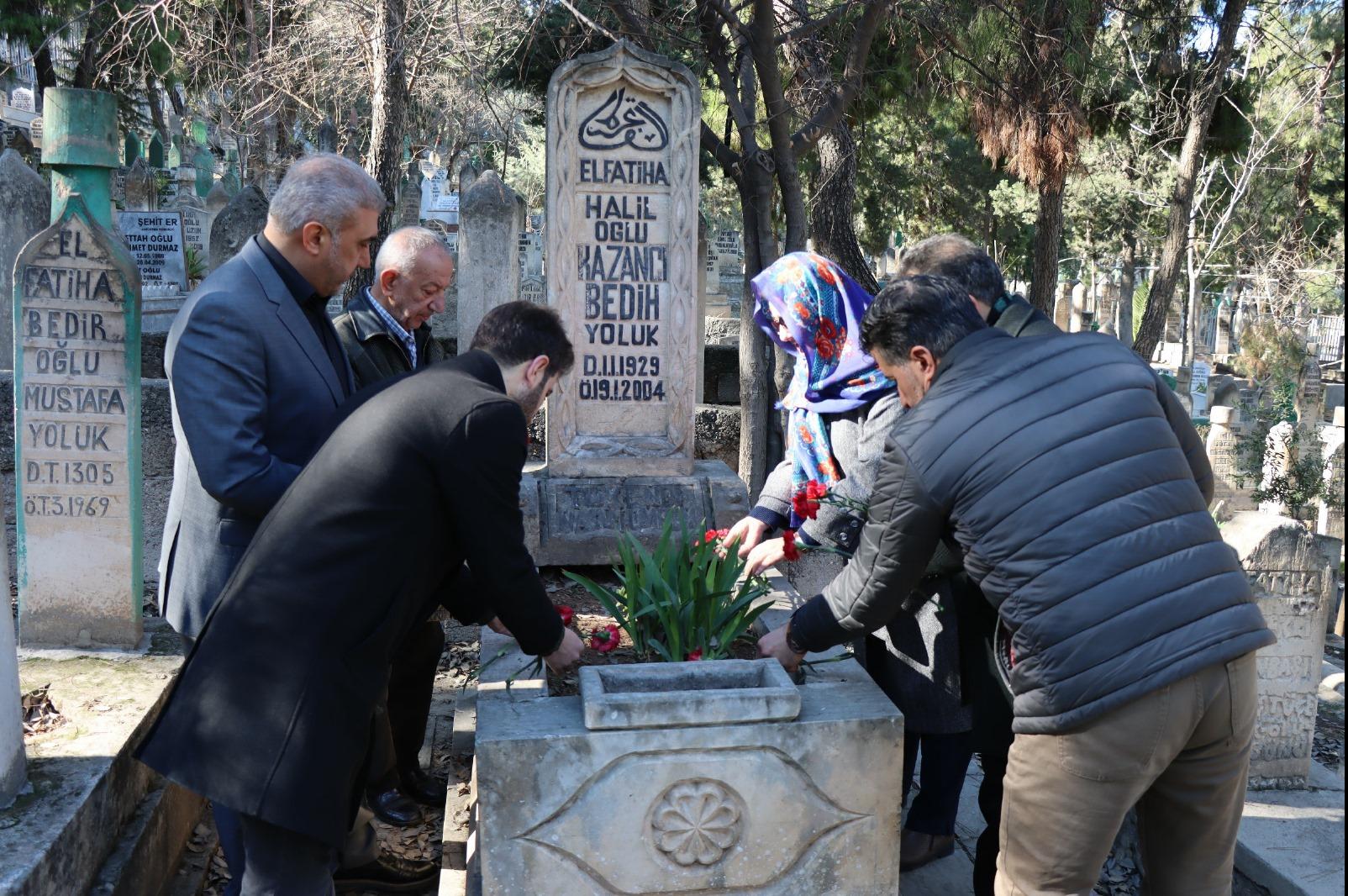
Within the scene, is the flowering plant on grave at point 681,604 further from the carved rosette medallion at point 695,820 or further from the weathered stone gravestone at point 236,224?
the weathered stone gravestone at point 236,224

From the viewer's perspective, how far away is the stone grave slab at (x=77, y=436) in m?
3.58

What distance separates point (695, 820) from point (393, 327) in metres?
2.05

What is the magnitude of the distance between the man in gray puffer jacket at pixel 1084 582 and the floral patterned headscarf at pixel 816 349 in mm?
Answer: 810

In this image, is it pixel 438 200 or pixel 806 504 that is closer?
pixel 806 504

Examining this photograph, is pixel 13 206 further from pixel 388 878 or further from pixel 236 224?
pixel 388 878

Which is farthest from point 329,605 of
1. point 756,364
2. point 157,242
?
point 157,242

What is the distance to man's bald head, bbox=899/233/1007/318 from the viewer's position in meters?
2.89

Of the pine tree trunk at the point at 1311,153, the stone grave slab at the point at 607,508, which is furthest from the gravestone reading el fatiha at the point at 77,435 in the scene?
the pine tree trunk at the point at 1311,153

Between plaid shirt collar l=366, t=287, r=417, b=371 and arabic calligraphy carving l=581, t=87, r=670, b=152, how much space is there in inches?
52.5

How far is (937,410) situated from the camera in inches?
85.9

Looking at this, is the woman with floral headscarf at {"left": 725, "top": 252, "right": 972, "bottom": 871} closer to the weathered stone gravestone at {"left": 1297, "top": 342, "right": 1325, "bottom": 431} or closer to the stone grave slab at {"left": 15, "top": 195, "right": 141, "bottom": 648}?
the stone grave slab at {"left": 15, "top": 195, "right": 141, "bottom": 648}

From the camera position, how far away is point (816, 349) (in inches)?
130

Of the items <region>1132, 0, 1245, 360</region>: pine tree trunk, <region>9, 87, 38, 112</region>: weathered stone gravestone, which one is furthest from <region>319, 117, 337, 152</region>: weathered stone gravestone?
<region>9, 87, 38, 112</region>: weathered stone gravestone

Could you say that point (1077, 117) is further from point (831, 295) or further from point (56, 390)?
point (56, 390)
